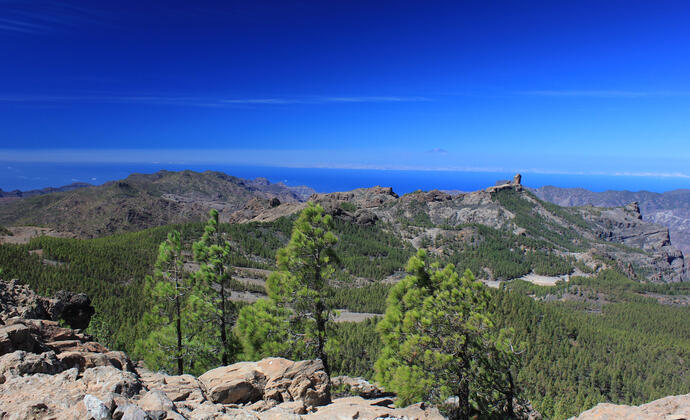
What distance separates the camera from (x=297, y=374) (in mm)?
13086

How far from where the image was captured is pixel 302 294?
55.2 feet

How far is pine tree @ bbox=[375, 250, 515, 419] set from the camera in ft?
46.4

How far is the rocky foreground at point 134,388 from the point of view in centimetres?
735

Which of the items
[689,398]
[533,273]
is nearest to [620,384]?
[689,398]

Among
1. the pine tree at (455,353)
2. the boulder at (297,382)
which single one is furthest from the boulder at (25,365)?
the pine tree at (455,353)

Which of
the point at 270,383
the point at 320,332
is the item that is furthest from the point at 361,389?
the point at 270,383

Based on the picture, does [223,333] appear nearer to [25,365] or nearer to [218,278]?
[218,278]

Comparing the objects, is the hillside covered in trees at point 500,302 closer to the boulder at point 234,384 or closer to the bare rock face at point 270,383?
the bare rock face at point 270,383

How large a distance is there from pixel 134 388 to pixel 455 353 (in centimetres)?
1138

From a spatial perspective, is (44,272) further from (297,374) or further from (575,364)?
(575,364)

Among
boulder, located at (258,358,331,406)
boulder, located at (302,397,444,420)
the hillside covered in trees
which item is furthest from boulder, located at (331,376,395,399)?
boulder, located at (258,358,331,406)

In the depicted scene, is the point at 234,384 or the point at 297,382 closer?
the point at 234,384

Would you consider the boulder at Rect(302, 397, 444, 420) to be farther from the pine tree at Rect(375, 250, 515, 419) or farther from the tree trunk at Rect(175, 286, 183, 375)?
the tree trunk at Rect(175, 286, 183, 375)

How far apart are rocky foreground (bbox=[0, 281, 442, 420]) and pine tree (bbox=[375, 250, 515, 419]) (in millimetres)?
1183
